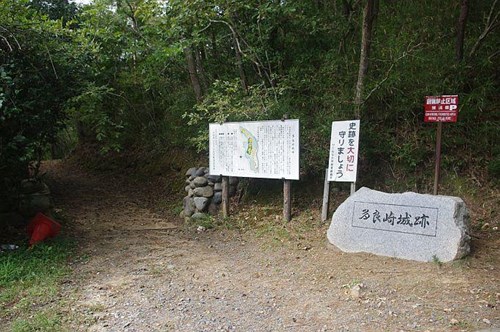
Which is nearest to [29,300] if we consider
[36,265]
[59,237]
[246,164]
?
[36,265]

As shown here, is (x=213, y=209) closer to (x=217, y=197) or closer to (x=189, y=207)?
(x=217, y=197)

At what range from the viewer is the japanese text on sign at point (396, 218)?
14.5 ft

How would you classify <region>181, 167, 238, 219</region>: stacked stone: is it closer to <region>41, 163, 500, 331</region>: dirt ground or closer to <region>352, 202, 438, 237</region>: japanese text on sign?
<region>41, 163, 500, 331</region>: dirt ground

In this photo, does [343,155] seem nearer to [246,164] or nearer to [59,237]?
[246,164]

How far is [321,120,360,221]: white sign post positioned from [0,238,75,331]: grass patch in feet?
12.8

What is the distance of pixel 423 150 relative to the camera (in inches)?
241

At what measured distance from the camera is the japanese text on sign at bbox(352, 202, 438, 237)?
14.5ft

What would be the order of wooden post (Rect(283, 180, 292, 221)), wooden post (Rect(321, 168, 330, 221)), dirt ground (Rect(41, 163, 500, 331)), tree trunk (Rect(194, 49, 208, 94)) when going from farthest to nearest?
tree trunk (Rect(194, 49, 208, 94)), wooden post (Rect(283, 180, 292, 221)), wooden post (Rect(321, 168, 330, 221)), dirt ground (Rect(41, 163, 500, 331))

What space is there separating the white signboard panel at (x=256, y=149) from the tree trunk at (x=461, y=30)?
287 cm

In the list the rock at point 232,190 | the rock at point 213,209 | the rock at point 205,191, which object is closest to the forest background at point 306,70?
the rock at point 205,191

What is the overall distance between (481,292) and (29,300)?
4.47 m

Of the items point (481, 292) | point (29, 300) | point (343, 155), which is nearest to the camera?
point (481, 292)

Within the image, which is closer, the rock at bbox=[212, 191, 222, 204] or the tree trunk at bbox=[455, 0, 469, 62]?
the tree trunk at bbox=[455, 0, 469, 62]

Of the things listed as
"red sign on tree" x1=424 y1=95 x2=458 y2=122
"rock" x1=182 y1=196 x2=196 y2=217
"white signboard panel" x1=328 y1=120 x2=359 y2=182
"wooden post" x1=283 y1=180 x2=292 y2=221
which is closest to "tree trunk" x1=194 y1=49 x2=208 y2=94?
"rock" x1=182 y1=196 x2=196 y2=217
